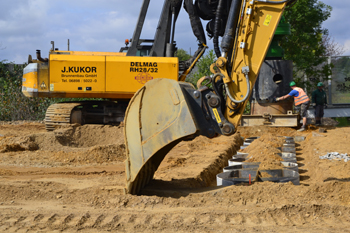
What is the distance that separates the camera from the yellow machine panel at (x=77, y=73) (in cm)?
1145

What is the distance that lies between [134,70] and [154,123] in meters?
6.87

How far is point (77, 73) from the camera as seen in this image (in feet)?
37.7

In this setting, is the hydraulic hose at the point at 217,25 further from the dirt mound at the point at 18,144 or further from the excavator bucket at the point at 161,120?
the dirt mound at the point at 18,144

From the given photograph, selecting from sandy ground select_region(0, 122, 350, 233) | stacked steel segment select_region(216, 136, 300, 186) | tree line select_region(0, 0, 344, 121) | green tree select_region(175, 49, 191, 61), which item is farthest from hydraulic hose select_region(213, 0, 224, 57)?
green tree select_region(175, 49, 191, 61)

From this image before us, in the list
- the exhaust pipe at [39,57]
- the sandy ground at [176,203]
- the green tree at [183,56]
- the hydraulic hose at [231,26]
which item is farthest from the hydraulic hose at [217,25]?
the green tree at [183,56]

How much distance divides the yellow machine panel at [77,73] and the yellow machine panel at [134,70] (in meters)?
0.24

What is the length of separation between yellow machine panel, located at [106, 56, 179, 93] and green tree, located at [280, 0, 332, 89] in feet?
20.5

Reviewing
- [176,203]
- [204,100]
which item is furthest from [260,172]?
[176,203]

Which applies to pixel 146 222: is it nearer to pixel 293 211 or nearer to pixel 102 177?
pixel 293 211

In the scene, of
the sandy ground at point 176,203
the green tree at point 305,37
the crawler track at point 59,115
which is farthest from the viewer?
the green tree at point 305,37

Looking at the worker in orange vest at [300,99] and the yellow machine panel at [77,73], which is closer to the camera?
the yellow machine panel at [77,73]

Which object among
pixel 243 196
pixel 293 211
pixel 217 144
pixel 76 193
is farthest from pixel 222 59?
pixel 217 144

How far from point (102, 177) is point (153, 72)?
16.7 feet

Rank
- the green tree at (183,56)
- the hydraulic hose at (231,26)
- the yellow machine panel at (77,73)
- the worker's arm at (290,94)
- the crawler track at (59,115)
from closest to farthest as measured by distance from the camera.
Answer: the hydraulic hose at (231,26) < the yellow machine panel at (77,73) < the crawler track at (59,115) < the worker's arm at (290,94) < the green tree at (183,56)
